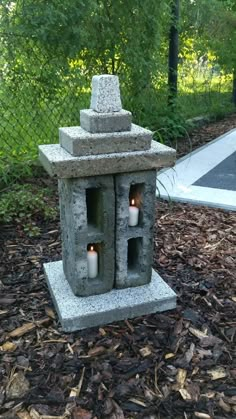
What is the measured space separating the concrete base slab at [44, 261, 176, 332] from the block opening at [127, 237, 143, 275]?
9cm

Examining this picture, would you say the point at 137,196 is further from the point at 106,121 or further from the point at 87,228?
the point at 106,121

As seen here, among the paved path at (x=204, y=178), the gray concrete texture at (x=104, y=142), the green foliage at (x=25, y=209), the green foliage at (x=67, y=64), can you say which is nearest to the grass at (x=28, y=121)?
the green foliage at (x=67, y=64)

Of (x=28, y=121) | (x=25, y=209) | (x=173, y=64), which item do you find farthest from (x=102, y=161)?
(x=173, y=64)

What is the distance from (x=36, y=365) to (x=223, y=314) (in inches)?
33.4

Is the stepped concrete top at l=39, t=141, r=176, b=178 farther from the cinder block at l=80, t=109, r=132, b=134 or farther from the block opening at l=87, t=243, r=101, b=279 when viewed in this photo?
the block opening at l=87, t=243, r=101, b=279

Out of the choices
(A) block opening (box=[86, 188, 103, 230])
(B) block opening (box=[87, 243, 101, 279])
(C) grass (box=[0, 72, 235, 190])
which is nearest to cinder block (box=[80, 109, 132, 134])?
(A) block opening (box=[86, 188, 103, 230])

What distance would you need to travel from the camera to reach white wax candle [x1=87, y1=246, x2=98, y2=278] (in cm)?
182

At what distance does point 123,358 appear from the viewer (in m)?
1.60

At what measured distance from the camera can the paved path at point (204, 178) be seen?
10.5 ft

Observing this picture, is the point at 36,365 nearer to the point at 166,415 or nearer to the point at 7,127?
the point at 166,415

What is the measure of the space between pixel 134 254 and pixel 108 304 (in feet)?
0.93

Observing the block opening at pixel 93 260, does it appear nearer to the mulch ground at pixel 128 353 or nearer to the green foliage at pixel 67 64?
the mulch ground at pixel 128 353

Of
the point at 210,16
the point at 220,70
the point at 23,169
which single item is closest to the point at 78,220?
the point at 23,169

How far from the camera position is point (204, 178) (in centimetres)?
374
